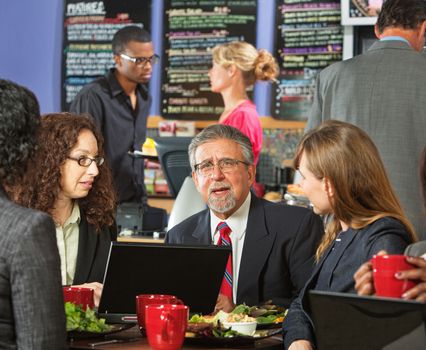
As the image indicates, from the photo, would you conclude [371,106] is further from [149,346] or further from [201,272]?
[149,346]

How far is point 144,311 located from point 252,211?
0.91 metres

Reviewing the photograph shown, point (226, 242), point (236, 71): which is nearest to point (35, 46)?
point (236, 71)

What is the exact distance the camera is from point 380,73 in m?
3.89

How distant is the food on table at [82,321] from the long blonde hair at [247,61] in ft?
9.48

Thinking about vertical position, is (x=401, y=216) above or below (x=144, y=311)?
above

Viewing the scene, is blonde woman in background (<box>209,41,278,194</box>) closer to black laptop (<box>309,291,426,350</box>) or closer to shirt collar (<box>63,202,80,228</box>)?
shirt collar (<box>63,202,80,228</box>)

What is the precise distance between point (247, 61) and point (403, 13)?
1.47 metres

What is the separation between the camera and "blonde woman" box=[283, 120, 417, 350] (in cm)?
249

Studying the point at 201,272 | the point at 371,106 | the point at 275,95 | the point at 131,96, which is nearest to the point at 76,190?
the point at 201,272

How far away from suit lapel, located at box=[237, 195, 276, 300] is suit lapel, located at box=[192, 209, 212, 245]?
0.45 ft

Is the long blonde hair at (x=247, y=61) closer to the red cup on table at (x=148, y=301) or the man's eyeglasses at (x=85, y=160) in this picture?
the man's eyeglasses at (x=85, y=160)

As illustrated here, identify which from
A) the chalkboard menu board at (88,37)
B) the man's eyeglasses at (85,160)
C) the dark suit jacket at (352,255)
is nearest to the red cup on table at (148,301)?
the dark suit jacket at (352,255)

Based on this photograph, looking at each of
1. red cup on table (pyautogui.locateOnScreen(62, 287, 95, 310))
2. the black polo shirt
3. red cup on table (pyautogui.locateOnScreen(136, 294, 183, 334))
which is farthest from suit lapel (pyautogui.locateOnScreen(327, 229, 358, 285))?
the black polo shirt

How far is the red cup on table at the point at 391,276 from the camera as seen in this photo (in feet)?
5.99
